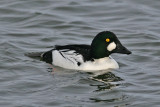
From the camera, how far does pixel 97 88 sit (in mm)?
13242

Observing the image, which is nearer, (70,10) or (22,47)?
(22,47)

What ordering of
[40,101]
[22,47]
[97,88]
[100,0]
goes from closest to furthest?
[40,101] → [97,88] → [22,47] → [100,0]

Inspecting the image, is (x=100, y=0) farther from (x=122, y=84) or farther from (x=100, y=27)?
(x=122, y=84)

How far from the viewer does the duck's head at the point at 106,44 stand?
14492 millimetres

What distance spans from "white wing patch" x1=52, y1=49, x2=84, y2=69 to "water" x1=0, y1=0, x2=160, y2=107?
0.75ft

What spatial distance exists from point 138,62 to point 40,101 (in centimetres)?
430

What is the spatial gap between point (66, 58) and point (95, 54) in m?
0.79

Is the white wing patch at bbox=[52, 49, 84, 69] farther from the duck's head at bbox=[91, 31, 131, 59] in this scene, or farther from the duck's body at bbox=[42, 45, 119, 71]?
the duck's head at bbox=[91, 31, 131, 59]

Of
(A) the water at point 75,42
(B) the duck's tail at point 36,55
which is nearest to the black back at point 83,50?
(A) the water at point 75,42

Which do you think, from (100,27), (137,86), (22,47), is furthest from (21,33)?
(137,86)

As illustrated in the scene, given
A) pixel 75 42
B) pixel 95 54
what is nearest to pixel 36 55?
pixel 95 54

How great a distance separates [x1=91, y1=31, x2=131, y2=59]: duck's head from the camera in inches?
571

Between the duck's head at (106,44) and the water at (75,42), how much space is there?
1.86 feet

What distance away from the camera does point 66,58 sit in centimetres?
1497
